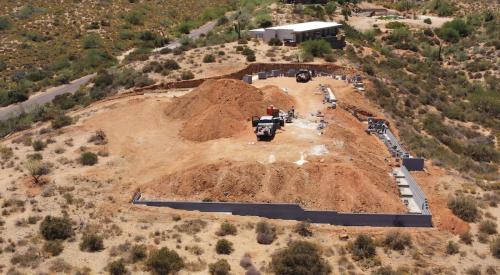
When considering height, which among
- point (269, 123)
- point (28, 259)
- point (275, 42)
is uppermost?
point (28, 259)

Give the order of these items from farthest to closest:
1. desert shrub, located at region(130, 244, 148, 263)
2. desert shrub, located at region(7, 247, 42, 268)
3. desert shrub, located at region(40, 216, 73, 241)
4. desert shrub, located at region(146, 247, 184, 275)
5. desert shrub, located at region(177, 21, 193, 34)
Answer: desert shrub, located at region(177, 21, 193, 34), desert shrub, located at region(40, 216, 73, 241), desert shrub, located at region(130, 244, 148, 263), desert shrub, located at region(7, 247, 42, 268), desert shrub, located at region(146, 247, 184, 275)

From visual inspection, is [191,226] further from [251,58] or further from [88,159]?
[251,58]

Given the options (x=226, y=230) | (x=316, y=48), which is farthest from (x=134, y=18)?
(x=226, y=230)

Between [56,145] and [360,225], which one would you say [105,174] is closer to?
[56,145]

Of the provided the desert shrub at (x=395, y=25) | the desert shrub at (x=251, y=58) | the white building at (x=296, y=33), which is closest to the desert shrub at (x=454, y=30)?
the desert shrub at (x=395, y=25)

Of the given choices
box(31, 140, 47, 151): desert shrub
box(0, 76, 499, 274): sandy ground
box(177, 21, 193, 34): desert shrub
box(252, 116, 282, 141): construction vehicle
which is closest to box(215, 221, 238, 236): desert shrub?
box(0, 76, 499, 274): sandy ground

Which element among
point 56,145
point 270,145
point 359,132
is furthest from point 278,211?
point 56,145

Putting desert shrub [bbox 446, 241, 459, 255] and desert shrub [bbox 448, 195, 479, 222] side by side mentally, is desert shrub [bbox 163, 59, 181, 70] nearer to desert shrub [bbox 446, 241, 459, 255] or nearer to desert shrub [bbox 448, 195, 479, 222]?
desert shrub [bbox 448, 195, 479, 222]
